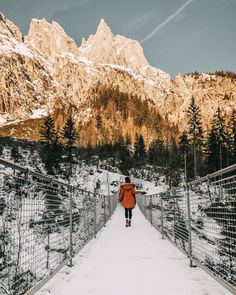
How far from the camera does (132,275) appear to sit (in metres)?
5.77

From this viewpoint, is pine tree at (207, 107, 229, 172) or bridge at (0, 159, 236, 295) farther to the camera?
pine tree at (207, 107, 229, 172)

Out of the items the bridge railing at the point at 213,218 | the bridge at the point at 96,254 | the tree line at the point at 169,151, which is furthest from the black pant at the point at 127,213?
the tree line at the point at 169,151

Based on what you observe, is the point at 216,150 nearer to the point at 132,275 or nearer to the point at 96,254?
the point at 96,254

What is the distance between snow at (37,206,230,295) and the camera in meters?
4.78

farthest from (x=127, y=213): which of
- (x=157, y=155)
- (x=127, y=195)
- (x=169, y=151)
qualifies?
(x=169, y=151)

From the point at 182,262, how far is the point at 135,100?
137521 millimetres

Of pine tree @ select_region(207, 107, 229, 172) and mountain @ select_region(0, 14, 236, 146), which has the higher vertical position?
mountain @ select_region(0, 14, 236, 146)

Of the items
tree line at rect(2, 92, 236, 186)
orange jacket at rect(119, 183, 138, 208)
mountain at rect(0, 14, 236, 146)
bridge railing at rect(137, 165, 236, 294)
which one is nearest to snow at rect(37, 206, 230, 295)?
bridge railing at rect(137, 165, 236, 294)

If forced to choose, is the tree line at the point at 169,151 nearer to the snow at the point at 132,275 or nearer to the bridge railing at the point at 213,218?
the snow at the point at 132,275

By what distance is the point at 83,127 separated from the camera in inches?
5034

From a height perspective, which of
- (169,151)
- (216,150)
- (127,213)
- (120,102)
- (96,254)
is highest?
(120,102)

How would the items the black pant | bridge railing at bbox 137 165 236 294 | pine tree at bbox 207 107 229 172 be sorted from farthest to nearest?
pine tree at bbox 207 107 229 172, the black pant, bridge railing at bbox 137 165 236 294

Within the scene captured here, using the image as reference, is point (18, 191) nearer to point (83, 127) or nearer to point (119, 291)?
point (119, 291)

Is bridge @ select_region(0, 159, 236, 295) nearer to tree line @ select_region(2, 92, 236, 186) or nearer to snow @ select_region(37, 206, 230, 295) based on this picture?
snow @ select_region(37, 206, 230, 295)
